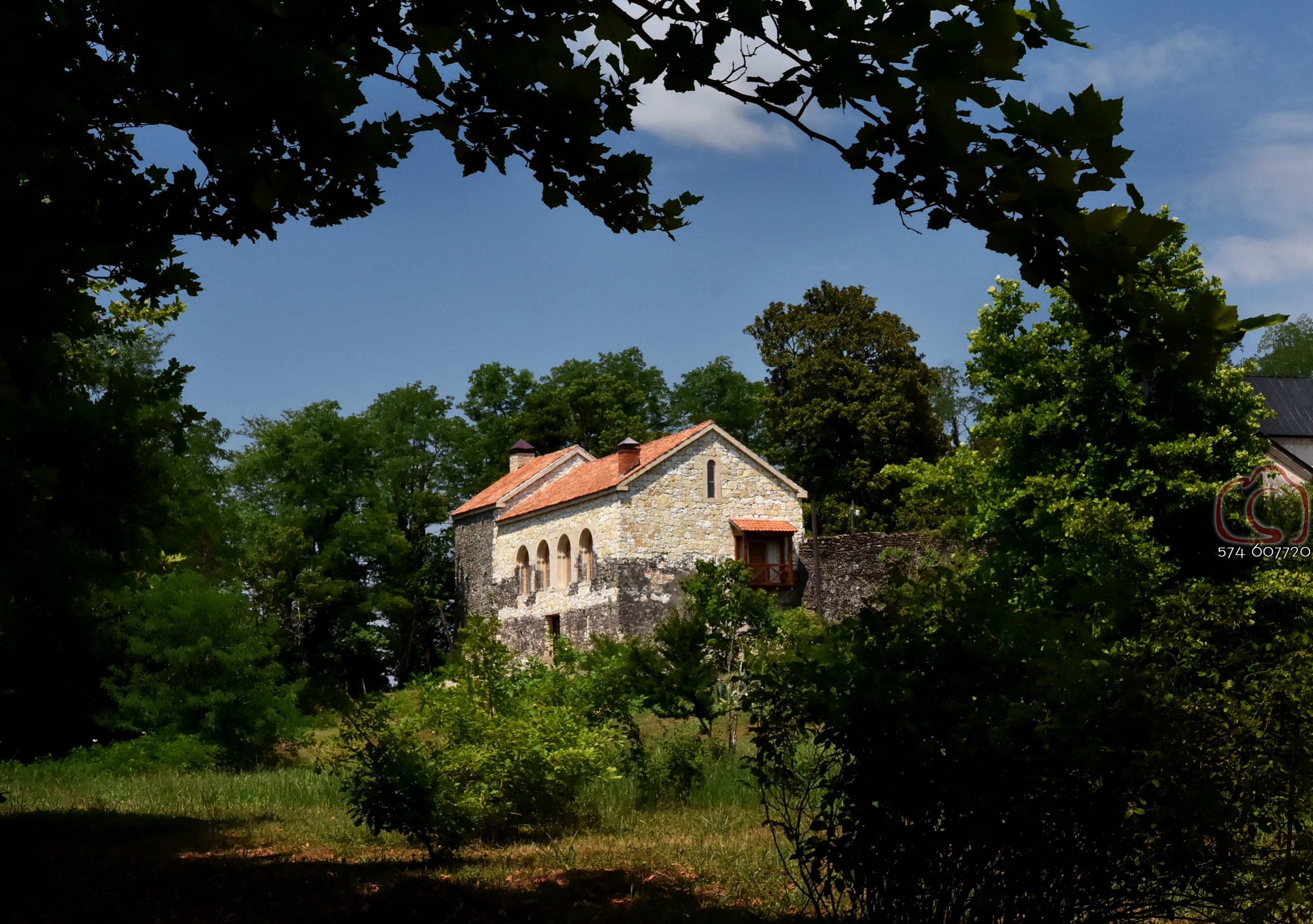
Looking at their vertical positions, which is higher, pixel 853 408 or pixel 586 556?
pixel 853 408

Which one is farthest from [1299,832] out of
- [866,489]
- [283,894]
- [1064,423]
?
[866,489]

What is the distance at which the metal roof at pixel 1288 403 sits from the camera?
134 ft

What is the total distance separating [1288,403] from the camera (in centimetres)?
4206

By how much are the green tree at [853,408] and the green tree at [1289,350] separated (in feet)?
109

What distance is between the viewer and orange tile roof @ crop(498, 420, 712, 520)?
30.4 meters

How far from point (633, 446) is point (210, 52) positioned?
26.8 m

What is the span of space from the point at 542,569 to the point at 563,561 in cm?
144

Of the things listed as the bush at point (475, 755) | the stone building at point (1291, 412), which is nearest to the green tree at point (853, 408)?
the stone building at point (1291, 412)

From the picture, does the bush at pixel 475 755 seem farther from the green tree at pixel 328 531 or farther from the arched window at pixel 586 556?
the green tree at pixel 328 531

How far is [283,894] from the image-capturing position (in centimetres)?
675

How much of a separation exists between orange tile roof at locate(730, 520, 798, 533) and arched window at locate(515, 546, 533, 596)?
733 centimetres

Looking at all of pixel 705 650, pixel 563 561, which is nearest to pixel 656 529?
pixel 563 561

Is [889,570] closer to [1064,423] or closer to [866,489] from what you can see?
[1064,423]

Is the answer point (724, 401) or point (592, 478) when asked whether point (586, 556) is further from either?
point (724, 401)
